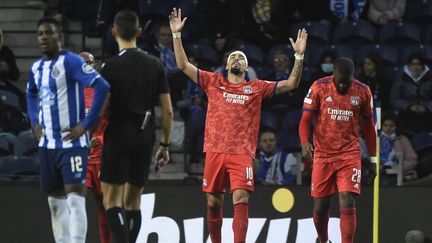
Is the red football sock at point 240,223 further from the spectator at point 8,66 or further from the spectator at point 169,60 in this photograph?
the spectator at point 8,66

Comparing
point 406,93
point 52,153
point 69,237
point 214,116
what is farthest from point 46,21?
point 406,93

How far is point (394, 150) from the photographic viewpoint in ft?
52.7

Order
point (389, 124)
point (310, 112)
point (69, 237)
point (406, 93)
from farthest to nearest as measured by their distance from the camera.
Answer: point (406, 93), point (389, 124), point (310, 112), point (69, 237)

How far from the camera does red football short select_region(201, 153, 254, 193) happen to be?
12742 mm

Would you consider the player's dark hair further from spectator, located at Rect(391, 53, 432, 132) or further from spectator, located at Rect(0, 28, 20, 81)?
spectator, located at Rect(0, 28, 20, 81)

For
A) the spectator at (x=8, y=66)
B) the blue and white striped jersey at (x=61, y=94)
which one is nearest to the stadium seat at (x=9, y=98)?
the spectator at (x=8, y=66)

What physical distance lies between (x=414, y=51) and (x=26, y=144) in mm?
6188

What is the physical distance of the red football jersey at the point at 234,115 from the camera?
1288 centimetres

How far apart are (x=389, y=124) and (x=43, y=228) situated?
4.78 meters

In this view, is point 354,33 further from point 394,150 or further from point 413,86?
point 394,150

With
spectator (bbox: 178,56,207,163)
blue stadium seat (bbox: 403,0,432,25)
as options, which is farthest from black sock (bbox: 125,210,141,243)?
blue stadium seat (bbox: 403,0,432,25)

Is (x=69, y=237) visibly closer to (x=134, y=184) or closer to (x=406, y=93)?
(x=134, y=184)

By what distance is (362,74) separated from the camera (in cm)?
1731

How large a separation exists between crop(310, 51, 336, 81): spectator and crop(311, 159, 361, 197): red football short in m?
4.30
